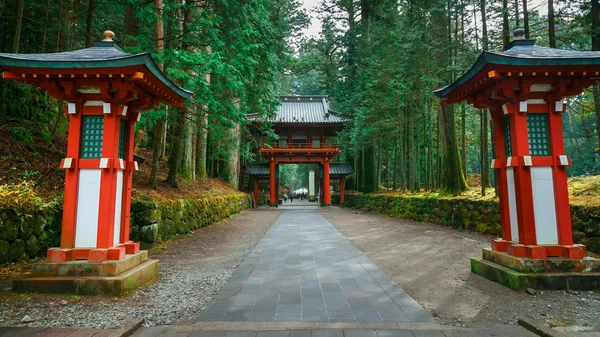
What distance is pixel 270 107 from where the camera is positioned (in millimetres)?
13055

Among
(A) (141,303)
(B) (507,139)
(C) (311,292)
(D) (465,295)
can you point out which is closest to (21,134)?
(A) (141,303)

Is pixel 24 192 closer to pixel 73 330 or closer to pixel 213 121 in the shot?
pixel 73 330

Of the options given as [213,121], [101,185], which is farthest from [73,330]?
[213,121]

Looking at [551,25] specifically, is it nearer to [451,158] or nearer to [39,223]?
[451,158]

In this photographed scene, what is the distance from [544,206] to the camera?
14.0 feet

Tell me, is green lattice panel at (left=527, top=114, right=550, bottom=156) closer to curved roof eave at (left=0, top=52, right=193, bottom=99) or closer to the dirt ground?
the dirt ground

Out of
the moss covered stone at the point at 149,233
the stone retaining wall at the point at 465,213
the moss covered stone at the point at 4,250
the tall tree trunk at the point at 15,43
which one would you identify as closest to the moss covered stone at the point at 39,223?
the moss covered stone at the point at 4,250

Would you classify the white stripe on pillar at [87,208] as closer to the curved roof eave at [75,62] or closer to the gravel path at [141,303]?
the gravel path at [141,303]

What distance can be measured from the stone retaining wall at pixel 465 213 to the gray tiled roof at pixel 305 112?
26.0ft

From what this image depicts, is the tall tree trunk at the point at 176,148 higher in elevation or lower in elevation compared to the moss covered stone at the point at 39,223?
higher

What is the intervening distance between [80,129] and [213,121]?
6204 mm

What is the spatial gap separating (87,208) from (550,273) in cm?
619

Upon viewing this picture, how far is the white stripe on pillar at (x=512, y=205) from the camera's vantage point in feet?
14.7

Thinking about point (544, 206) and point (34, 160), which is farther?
point (34, 160)
